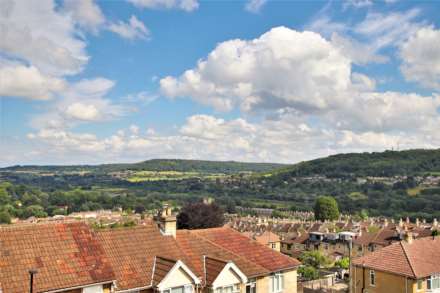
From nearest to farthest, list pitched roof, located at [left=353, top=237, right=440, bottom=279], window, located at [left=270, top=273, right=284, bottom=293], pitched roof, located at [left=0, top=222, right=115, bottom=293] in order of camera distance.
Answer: pitched roof, located at [left=0, top=222, right=115, bottom=293]
window, located at [left=270, top=273, right=284, bottom=293]
pitched roof, located at [left=353, top=237, right=440, bottom=279]

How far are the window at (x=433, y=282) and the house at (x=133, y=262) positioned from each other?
1492cm

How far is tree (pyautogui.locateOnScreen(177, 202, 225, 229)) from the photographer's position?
6094cm

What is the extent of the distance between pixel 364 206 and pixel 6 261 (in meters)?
191

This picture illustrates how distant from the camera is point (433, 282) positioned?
33969 millimetres

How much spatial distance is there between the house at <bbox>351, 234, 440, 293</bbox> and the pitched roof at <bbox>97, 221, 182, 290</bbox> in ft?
66.5

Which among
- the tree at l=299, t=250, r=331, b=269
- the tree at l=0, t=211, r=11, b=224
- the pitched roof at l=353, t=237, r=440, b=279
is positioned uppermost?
the pitched roof at l=353, t=237, r=440, b=279

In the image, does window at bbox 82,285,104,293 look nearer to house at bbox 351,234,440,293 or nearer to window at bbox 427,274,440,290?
house at bbox 351,234,440,293

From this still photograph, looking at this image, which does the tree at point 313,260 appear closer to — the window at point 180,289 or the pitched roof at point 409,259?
the pitched roof at point 409,259

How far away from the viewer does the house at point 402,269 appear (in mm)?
33438

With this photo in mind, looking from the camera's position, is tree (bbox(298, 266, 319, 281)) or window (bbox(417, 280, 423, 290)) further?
tree (bbox(298, 266, 319, 281))

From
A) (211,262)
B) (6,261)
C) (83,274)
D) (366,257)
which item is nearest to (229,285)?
(211,262)

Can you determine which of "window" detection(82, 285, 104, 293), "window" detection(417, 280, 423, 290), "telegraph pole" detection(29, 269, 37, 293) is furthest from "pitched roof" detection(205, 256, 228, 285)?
"window" detection(417, 280, 423, 290)

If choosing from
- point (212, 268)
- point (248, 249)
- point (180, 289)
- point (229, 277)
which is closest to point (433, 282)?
point (248, 249)

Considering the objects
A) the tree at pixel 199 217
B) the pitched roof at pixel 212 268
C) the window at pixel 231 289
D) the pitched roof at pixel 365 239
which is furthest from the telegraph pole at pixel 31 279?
the pitched roof at pixel 365 239
